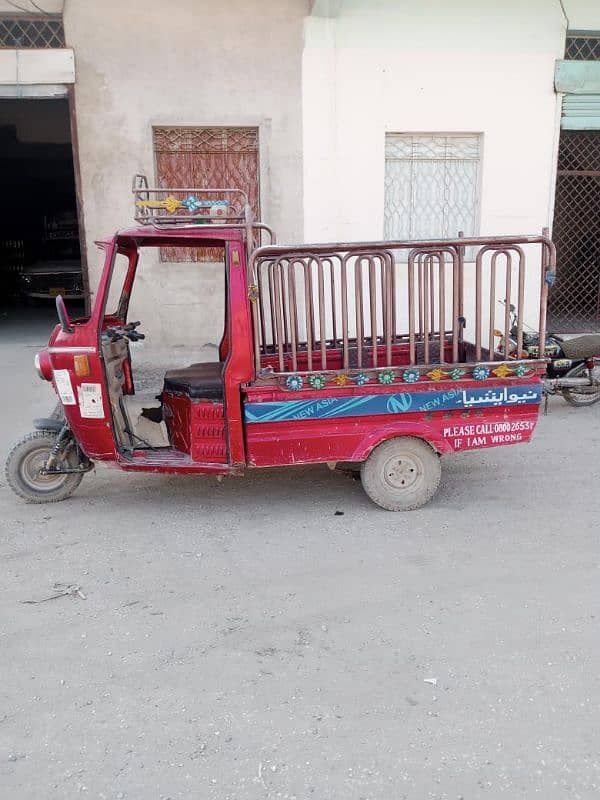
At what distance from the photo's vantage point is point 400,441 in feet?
14.2

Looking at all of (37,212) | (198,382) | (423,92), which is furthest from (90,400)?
(37,212)

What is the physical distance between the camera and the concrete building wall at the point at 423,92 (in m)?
7.75

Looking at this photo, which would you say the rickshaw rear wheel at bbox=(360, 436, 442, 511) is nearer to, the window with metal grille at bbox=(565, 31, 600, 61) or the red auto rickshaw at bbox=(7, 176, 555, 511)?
the red auto rickshaw at bbox=(7, 176, 555, 511)

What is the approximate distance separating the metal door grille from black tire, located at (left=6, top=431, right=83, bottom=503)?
749cm

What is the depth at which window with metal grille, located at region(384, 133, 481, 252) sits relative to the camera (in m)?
8.23

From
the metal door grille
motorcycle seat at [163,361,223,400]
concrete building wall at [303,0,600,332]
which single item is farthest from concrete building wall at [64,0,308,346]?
the metal door grille

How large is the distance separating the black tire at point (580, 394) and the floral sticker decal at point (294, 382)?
154 inches

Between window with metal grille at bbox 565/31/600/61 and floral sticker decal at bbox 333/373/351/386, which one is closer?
floral sticker decal at bbox 333/373/351/386

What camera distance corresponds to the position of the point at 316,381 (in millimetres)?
4074

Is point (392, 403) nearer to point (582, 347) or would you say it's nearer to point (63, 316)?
point (63, 316)

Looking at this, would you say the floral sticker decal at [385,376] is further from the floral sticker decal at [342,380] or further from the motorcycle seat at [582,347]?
the motorcycle seat at [582,347]

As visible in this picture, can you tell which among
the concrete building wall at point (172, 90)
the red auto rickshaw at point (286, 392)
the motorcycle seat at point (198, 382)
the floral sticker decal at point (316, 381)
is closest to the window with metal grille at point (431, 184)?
the concrete building wall at point (172, 90)

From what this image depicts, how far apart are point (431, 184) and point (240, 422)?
5.50 meters

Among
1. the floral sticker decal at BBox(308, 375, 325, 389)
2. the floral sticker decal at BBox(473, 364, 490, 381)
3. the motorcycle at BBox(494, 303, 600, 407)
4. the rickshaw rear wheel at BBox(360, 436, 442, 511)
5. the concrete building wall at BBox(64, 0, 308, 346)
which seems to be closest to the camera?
the floral sticker decal at BBox(308, 375, 325, 389)
